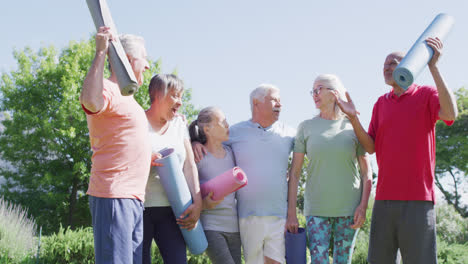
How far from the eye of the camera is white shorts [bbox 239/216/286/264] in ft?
12.6

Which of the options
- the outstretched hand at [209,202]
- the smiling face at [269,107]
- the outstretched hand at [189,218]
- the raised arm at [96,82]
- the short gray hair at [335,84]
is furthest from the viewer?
the smiling face at [269,107]

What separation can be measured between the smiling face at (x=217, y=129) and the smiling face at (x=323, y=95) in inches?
36.4

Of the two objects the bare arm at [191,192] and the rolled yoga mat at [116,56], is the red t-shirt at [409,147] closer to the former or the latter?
the bare arm at [191,192]

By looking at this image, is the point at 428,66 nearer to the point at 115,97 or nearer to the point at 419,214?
the point at 419,214

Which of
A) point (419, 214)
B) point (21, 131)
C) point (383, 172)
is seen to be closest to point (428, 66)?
point (383, 172)

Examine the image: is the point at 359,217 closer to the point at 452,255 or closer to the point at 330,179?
the point at 330,179

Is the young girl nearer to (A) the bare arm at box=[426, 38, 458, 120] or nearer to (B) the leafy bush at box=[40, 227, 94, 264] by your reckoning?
(A) the bare arm at box=[426, 38, 458, 120]

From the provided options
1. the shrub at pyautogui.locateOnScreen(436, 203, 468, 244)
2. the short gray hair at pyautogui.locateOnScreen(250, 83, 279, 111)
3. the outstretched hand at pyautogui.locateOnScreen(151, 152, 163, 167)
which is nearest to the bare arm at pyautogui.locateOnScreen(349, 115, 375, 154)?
the short gray hair at pyautogui.locateOnScreen(250, 83, 279, 111)

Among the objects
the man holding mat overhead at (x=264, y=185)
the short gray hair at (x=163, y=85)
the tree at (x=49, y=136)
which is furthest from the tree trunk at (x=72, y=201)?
the short gray hair at (x=163, y=85)

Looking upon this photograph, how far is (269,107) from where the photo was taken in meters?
4.19

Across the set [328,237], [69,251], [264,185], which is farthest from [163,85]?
[69,251]

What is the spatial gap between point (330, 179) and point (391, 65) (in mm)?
1195

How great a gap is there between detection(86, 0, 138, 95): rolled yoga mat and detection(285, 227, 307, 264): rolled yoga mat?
2.14 metres

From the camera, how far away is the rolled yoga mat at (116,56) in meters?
2.43
